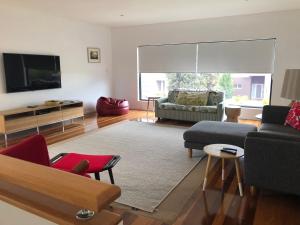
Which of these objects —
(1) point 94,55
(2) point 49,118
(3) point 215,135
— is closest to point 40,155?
(3) point 215,135

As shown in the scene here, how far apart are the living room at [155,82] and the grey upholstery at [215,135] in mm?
34

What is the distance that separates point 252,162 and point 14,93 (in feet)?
15.5

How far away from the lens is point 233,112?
5.59 m

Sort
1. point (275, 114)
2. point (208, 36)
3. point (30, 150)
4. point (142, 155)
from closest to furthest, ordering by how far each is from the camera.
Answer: point (30, 150)
point (142, 155)
point (275, 114)
point (208, 36)

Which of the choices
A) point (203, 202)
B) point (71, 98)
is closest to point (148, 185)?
point (203, 202)

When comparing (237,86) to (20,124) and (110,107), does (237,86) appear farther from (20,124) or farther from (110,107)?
(20,124)

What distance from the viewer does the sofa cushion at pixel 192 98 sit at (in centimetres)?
593

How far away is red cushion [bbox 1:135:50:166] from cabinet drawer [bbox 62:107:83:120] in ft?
12.8

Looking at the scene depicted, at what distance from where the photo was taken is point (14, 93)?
5152 millimetres

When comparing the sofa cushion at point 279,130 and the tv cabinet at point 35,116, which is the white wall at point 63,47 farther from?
the sofa cushion at point 279,130

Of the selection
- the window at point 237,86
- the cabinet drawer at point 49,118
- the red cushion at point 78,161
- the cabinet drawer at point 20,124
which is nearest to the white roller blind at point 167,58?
the window at point 237,86

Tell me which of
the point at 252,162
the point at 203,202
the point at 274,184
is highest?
the point at 252,162

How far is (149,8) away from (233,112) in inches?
113

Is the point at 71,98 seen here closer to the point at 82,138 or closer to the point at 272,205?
the point at 82,138
